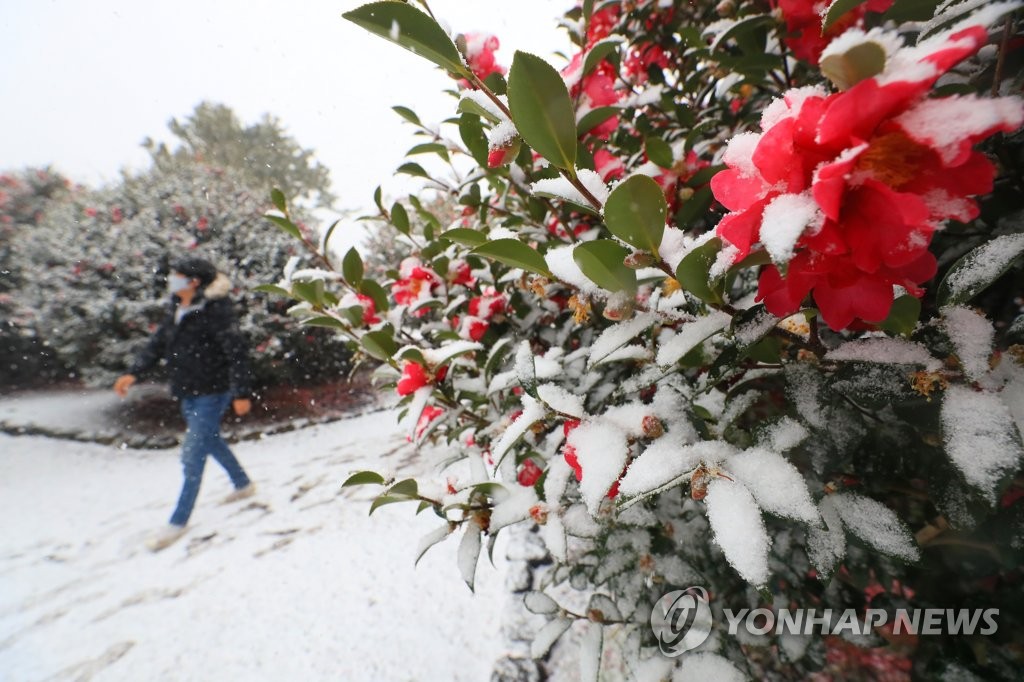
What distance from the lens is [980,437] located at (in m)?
0.43

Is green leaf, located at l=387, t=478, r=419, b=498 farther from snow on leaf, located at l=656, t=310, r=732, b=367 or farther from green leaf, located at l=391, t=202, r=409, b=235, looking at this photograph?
green leaf, located at l=391, t=202, r=409, b=235

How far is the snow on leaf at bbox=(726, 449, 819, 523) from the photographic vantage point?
44cm

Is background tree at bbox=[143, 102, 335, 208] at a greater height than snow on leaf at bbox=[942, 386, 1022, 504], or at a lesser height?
greater

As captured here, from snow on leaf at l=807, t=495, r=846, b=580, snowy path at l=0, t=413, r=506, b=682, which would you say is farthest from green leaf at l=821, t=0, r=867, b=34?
snowy path at l=0, t=413, r=506, b=682

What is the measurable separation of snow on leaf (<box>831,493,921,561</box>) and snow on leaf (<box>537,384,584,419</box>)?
1.23ft

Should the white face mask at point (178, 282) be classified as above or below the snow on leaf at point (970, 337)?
above

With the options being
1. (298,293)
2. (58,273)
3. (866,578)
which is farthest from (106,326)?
(866,578)

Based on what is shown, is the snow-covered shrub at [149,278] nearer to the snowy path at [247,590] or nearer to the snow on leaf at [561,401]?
the snowy path at [247,590]

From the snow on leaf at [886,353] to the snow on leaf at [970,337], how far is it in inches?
1.0

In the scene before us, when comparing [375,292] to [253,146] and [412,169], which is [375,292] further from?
[253,146]

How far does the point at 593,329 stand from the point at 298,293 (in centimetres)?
62

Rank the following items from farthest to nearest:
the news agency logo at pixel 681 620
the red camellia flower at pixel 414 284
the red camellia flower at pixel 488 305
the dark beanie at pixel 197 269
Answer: the dark beanie at pixel 197 269
the red camellia flower at pixel 414 284
the red camellia flower at pixel 488 305
the news agency logo at pixel 681 620

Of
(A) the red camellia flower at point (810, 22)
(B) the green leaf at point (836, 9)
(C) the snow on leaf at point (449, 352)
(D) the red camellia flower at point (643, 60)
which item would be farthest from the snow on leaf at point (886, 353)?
(D) the red camellia flower at point (643, 60)

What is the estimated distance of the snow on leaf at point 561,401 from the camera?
24.3 inches
